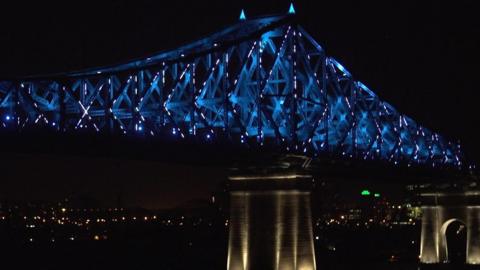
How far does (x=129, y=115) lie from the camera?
42.4m

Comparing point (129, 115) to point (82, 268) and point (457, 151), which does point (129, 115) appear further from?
point (457, 151)

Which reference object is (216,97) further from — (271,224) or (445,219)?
(445,219)

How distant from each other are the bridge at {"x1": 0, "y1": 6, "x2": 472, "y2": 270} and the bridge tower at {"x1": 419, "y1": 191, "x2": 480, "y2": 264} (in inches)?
1123

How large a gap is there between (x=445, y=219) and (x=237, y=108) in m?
38.8

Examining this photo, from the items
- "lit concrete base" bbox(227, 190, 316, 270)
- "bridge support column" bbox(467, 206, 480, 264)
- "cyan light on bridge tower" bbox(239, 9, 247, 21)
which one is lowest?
"lit concrete base" bbox(227, 190, 316, 270)

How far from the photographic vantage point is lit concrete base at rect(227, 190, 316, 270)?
1786 inches

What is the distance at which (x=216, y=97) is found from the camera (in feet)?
171

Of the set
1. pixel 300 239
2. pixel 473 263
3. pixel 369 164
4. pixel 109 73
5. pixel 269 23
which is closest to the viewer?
pixel 109 73

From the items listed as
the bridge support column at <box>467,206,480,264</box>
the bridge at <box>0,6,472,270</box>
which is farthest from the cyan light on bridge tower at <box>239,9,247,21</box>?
the bridge support column at <box>467,206,480,264</box>

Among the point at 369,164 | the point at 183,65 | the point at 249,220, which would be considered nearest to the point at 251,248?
the point at 249,220

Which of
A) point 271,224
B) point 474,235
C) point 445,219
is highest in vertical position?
point 445,219

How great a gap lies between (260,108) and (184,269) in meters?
37.4

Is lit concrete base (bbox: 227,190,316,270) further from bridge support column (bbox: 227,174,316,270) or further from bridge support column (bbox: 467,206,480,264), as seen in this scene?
bridge support column (bbox: 467,206,480,264)

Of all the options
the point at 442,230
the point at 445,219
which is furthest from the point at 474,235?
the point at 445,219
